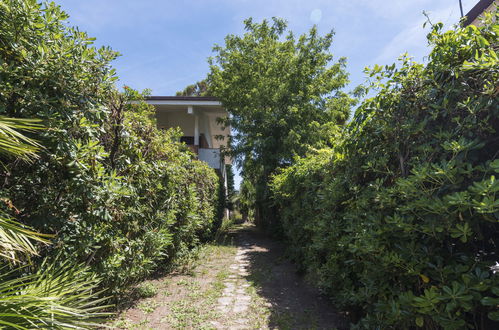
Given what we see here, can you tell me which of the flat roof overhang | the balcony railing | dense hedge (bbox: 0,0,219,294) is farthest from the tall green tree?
dense hedge (bbox: 0,0,219,294)

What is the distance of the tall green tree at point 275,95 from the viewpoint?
43.1ft

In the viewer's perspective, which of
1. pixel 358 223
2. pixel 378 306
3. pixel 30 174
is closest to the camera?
pixel 378 306

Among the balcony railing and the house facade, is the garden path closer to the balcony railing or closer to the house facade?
the balcony railing

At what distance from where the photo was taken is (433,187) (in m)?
1.79

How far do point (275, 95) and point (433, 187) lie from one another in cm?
1225

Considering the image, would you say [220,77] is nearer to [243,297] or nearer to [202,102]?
[202,102]

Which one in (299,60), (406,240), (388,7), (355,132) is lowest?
(406,240)

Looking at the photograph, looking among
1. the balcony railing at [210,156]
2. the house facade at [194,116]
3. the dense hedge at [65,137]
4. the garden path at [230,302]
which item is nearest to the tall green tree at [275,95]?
the balcony railing at [210,156]

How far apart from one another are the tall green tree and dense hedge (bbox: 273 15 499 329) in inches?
375

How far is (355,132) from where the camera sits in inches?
113

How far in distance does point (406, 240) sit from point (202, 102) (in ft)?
45.5

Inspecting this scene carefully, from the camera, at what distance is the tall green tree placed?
13.1 m

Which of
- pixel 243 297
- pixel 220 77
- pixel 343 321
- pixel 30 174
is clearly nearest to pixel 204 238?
pixel 243 297

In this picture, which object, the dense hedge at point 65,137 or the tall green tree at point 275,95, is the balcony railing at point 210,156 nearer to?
the tall green tree at point 275,95
